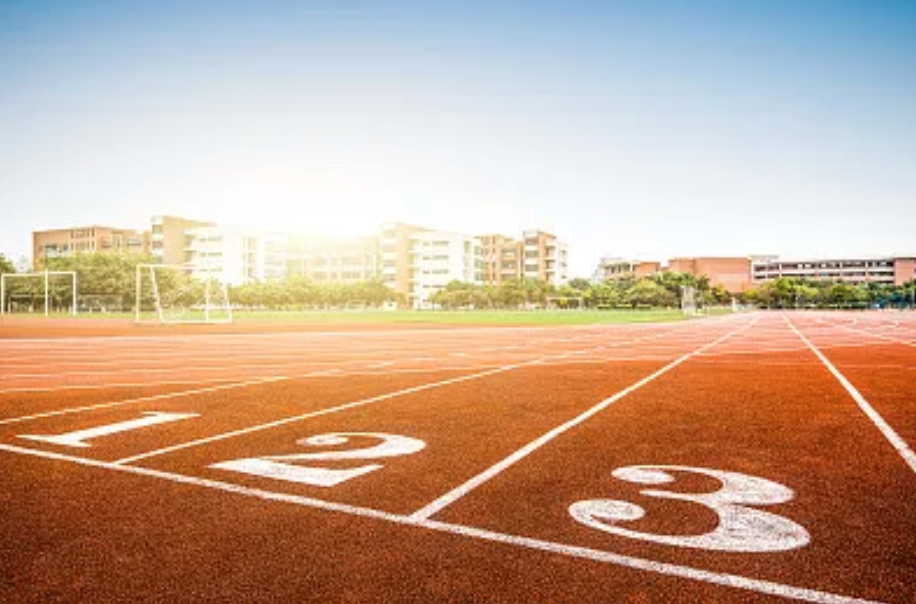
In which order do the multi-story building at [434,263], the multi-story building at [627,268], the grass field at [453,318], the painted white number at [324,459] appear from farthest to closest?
the multi-story building at [627,268] < the multi-story building at [434,263] < the grass field at [453,318] < the painted white number at [324,459]

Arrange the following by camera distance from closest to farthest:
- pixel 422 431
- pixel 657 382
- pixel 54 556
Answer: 1. pixel 54 556
2. pixel 422 431
3. pixel 657 382

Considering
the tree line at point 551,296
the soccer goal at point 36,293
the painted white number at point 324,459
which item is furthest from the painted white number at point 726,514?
the tree line at point 551,296

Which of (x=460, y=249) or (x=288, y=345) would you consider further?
(x=460, y=249)

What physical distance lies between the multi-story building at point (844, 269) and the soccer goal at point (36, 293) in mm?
157774

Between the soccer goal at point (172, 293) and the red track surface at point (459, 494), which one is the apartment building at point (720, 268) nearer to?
the soccer goal at point (172, 293)

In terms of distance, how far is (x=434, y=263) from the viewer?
128 metres

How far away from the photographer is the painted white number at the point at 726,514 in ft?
13.1

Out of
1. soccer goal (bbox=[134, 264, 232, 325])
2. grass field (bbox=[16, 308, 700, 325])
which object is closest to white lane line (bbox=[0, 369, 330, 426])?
grass field (bbox=[16, 308, 700, 325])

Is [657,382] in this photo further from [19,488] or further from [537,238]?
[537,238]

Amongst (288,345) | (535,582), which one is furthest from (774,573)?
(288,345)

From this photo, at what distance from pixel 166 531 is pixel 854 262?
194915 mm

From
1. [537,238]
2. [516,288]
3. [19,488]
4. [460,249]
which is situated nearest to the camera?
[19,488]

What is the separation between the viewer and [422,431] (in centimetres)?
730

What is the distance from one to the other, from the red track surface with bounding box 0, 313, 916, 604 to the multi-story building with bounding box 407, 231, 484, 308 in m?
115
